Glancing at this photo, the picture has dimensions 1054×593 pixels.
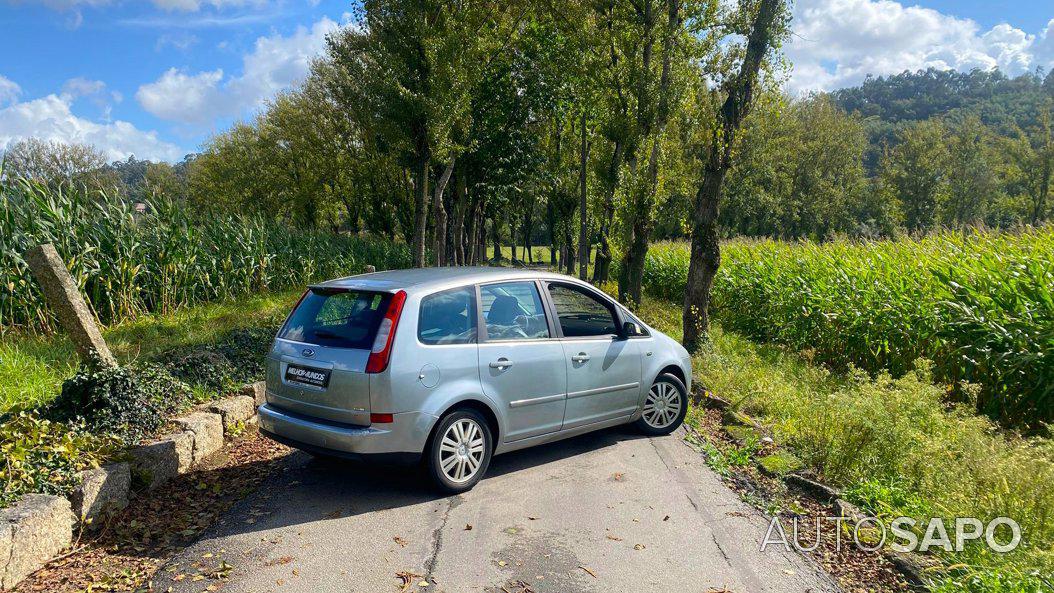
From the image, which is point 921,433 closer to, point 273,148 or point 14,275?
point 14,275

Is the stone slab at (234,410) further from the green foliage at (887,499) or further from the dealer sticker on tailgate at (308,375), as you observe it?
the green foliage at (887,499)

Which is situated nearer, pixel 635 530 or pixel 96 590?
pixel 96 590

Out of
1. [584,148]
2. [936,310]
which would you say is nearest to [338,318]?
[936,310]

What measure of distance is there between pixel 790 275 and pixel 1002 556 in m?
9.92

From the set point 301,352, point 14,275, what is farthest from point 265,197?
point 301,352

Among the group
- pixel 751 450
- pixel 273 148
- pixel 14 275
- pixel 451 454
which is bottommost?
pixel 751 450

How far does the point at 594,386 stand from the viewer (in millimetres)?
5973

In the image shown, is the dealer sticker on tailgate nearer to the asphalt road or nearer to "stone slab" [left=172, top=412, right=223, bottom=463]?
the asphalt road

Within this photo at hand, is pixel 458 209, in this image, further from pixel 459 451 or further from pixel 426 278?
pixel 459 451

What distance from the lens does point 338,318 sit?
5.03m

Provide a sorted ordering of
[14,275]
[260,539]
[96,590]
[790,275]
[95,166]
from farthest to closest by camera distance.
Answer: [95,166] < [790,275] < [14,275] < [260,539] < [96,590]

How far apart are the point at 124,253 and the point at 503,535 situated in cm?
774

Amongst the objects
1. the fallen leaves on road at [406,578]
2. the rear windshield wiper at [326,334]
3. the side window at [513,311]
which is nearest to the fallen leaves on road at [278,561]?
the fallen leaves on road at [406,578]

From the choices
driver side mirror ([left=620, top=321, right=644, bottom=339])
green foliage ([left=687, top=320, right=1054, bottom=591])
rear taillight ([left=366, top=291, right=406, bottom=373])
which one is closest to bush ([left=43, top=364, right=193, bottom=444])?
rear taillight ([left=366, top=291, right=406, bottom=373])
